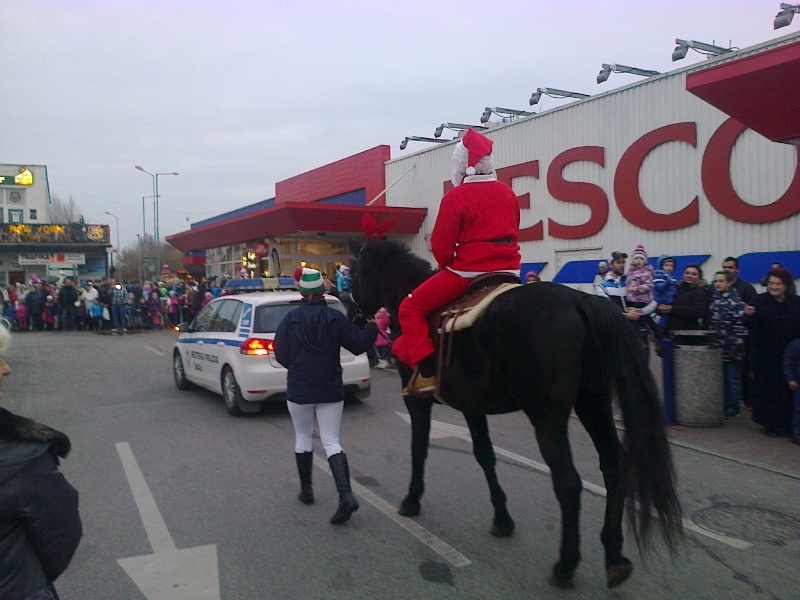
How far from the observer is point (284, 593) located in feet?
12.6

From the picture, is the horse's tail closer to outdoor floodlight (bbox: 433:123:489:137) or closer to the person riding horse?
the person riding horse

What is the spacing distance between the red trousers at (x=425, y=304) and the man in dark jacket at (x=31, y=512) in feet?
8.55

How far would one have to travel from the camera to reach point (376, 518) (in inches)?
199

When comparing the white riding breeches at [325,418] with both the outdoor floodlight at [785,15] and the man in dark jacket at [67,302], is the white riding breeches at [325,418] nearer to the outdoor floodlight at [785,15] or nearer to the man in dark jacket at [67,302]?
the outdoor floodlight at [785,15]

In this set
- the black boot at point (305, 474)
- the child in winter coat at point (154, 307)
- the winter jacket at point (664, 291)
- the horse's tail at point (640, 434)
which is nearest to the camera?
the horse's tail at point (640, 434)

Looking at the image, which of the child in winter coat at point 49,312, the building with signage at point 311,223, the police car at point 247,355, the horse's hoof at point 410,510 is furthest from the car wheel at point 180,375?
the child in winter coat at point 49,312

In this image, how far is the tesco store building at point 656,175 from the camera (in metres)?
9.93

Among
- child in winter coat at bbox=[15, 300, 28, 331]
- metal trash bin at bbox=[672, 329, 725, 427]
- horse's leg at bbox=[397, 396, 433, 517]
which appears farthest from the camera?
child in winter coat at bbox=[15, 300, 28, 331]

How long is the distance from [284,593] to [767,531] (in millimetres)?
3423

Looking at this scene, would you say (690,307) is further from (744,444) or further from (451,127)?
(451,127)

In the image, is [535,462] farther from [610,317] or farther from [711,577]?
[610,317]

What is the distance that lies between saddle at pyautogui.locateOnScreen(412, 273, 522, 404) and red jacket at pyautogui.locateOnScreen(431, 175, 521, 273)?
90mm

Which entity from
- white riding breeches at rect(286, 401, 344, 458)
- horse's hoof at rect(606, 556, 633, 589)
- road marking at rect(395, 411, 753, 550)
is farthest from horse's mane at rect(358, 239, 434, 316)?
horse's hoof at rect(606, 556, 633, 589)

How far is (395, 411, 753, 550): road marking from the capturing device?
14.9 ft
